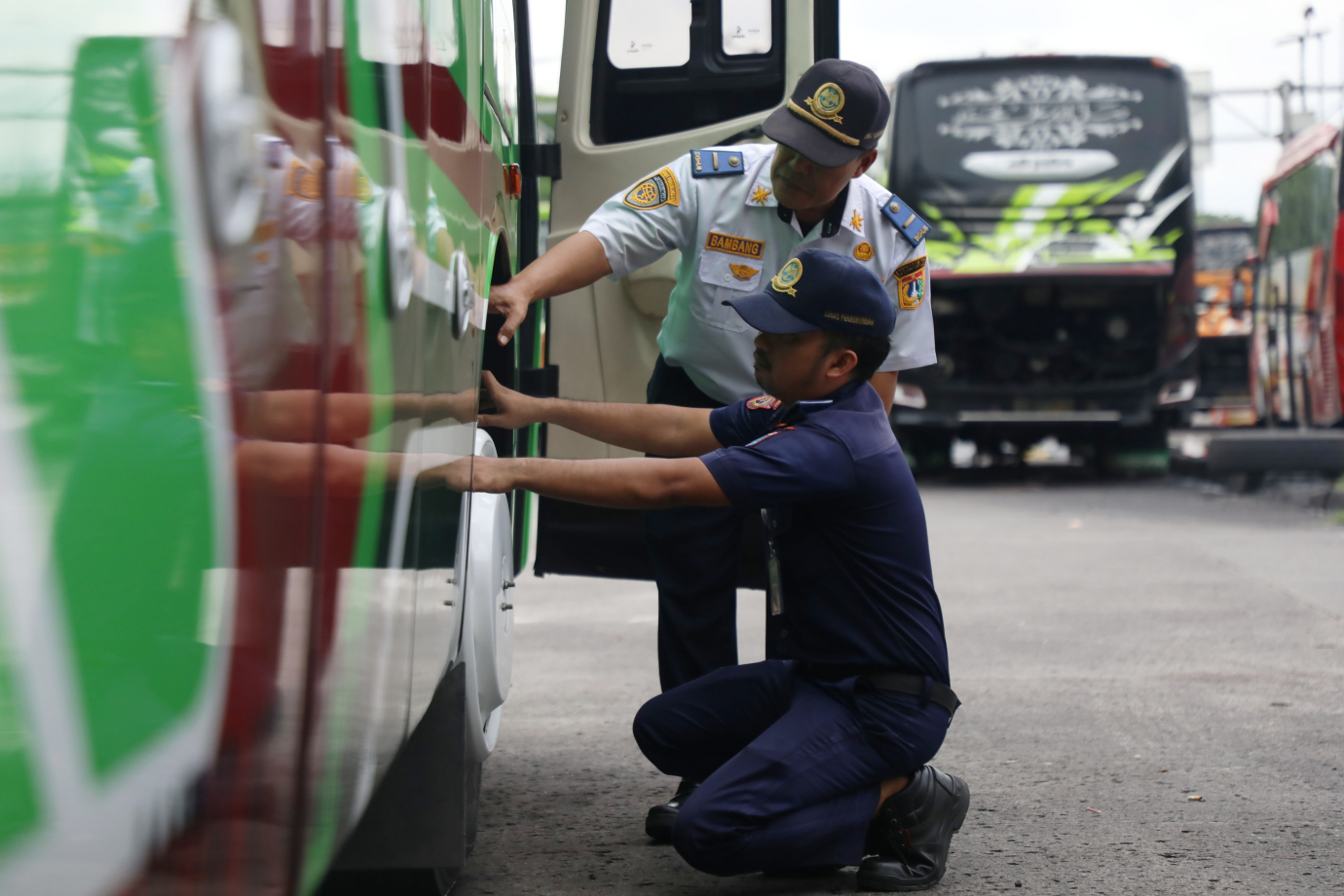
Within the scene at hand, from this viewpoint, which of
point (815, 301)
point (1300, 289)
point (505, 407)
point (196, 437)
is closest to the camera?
point (196, 437)

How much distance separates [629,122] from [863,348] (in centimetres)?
137

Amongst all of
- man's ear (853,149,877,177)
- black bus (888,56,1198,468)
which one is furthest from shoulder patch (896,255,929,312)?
black bus (888,56,1198,468)

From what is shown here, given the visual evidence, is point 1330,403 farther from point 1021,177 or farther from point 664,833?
point 664,833

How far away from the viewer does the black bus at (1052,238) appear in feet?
35.6

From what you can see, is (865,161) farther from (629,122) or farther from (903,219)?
(629,122)

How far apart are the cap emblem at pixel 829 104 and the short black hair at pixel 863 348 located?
0.44 m

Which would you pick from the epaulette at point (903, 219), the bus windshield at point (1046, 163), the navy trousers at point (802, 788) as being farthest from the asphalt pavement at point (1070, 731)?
the bus windshield at point (1046, 163)

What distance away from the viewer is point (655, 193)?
2.94 meters

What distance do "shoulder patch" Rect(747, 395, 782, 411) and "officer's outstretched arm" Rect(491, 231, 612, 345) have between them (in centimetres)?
40

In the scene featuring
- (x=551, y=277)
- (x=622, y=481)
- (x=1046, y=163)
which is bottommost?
(x=622, y=481)

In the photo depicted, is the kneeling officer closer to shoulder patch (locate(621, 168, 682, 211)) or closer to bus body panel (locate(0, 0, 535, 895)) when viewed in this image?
shoulder patch (locate(621, 168, 682, 211))

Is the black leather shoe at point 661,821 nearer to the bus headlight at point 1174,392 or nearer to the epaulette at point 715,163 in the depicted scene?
the epaulette at point 715,163

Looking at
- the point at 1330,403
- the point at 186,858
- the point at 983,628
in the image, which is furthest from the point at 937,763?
the point at 1330,403

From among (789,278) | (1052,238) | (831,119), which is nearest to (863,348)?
(789,278)
